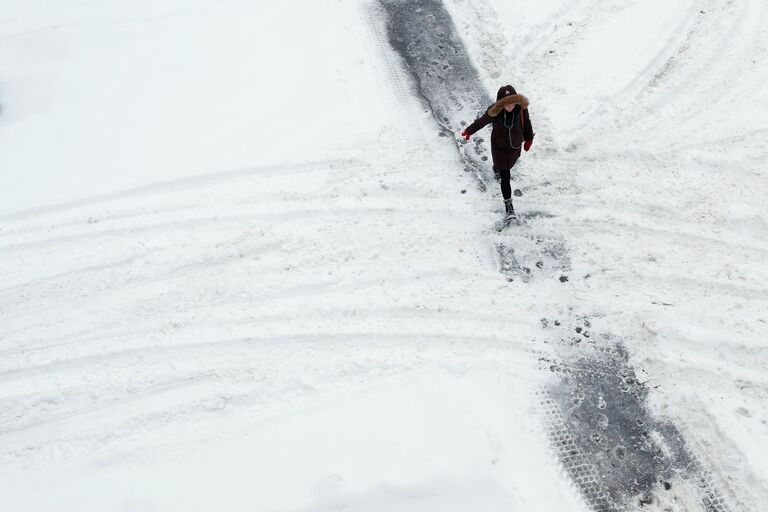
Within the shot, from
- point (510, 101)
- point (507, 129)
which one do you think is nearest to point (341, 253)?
point (507, 129)

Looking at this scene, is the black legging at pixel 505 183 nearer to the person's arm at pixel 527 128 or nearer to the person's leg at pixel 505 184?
the person's leg at pixel 505 184

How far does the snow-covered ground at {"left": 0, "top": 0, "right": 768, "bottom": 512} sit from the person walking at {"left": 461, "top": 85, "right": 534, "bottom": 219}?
50 centimetres

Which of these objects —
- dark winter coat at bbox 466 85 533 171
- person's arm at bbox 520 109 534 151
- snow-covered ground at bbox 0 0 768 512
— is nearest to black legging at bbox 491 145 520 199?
dark winter coat at bbox 466 85 533 171

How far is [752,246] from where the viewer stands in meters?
5.86

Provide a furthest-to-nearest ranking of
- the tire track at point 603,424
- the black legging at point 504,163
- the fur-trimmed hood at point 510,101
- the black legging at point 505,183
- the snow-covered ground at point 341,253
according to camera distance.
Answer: the black legging at point 505,183
the black legging at point 504,163
the fur-trimmed hood at point 510,101
the snow-covered ground at point 341,253
the tire track at point 603,424

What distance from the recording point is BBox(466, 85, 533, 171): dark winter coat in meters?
5.35

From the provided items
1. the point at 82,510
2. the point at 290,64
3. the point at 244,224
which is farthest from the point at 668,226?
the point at 82,510

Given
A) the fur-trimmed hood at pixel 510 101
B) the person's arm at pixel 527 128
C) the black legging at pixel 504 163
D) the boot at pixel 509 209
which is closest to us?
the fur-trimmed hood at pixel 510 101

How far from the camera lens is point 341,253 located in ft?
19.7

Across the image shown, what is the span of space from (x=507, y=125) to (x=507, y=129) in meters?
0.05

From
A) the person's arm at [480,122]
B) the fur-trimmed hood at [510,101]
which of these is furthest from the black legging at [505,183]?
the fur-trimmed hood at [510,101]

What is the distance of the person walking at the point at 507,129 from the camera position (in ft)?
17.6

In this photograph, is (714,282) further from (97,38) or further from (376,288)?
(97,38)

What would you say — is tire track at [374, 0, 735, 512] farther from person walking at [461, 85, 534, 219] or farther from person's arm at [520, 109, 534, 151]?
person's arm at [520, 109, 534, 151]
